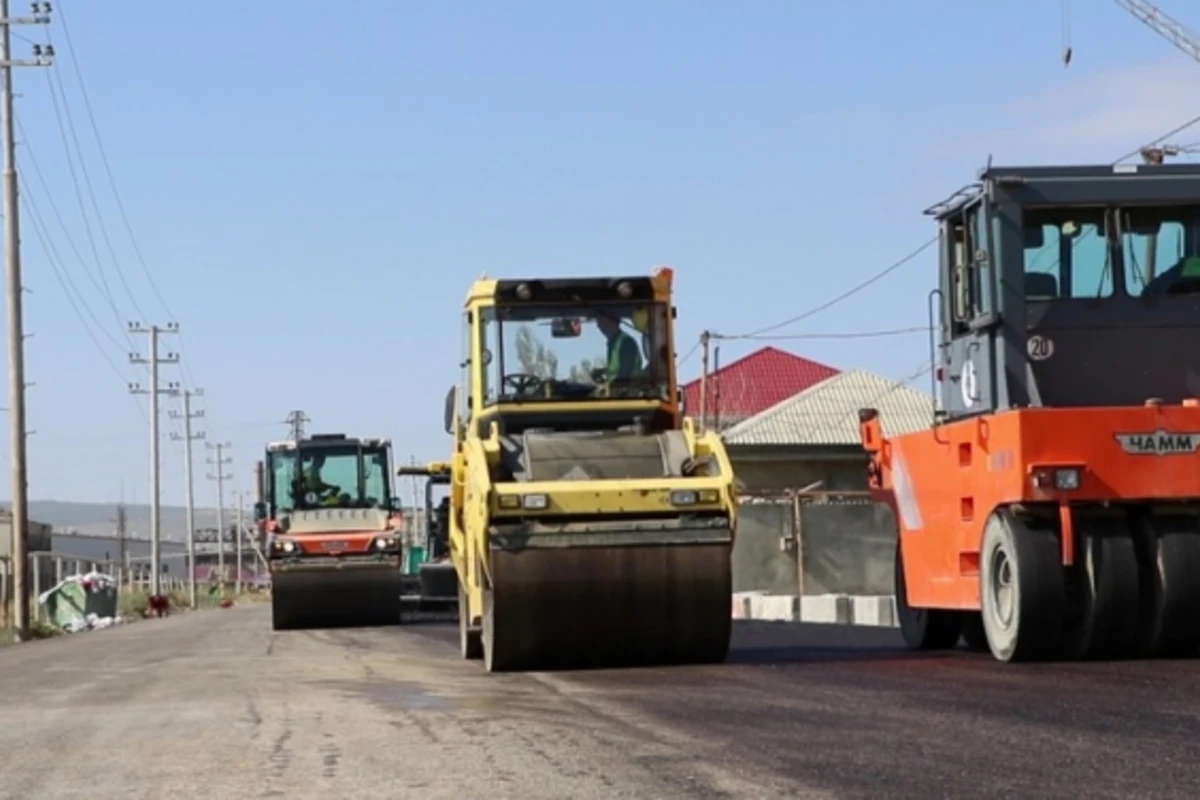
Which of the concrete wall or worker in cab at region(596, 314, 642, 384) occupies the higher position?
worker in cab at region(596, 314, 642, 384)

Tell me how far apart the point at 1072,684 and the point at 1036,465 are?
6.50ft

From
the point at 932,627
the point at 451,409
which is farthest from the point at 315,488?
the point at 932,627

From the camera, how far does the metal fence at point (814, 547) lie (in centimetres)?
3503

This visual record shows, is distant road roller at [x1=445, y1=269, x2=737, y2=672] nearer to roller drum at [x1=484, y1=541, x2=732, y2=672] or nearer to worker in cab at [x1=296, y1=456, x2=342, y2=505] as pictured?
roller drum at [x1=484, y1=541, x2=732, y2=672]

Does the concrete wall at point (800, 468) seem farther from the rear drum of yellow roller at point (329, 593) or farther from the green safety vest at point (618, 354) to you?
the green safety vest at point (618, 354)

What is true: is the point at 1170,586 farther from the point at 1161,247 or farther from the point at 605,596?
the point at 605,596

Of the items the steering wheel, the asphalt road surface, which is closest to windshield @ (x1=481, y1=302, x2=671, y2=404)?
the steering wheel

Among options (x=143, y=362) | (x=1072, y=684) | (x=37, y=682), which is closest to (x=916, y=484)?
(x=1072, y=684)

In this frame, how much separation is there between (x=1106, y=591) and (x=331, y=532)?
19.5 metres

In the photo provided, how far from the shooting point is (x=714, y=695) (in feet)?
39.1

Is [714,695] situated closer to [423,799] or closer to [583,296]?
[423,799]

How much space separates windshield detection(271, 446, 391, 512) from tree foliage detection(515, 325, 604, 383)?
52.1 feet

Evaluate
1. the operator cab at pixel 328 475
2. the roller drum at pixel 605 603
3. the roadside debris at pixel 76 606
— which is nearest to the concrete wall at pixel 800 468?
the roadside debris at pixel 76 606

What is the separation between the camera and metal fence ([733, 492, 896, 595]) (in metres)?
35.0
